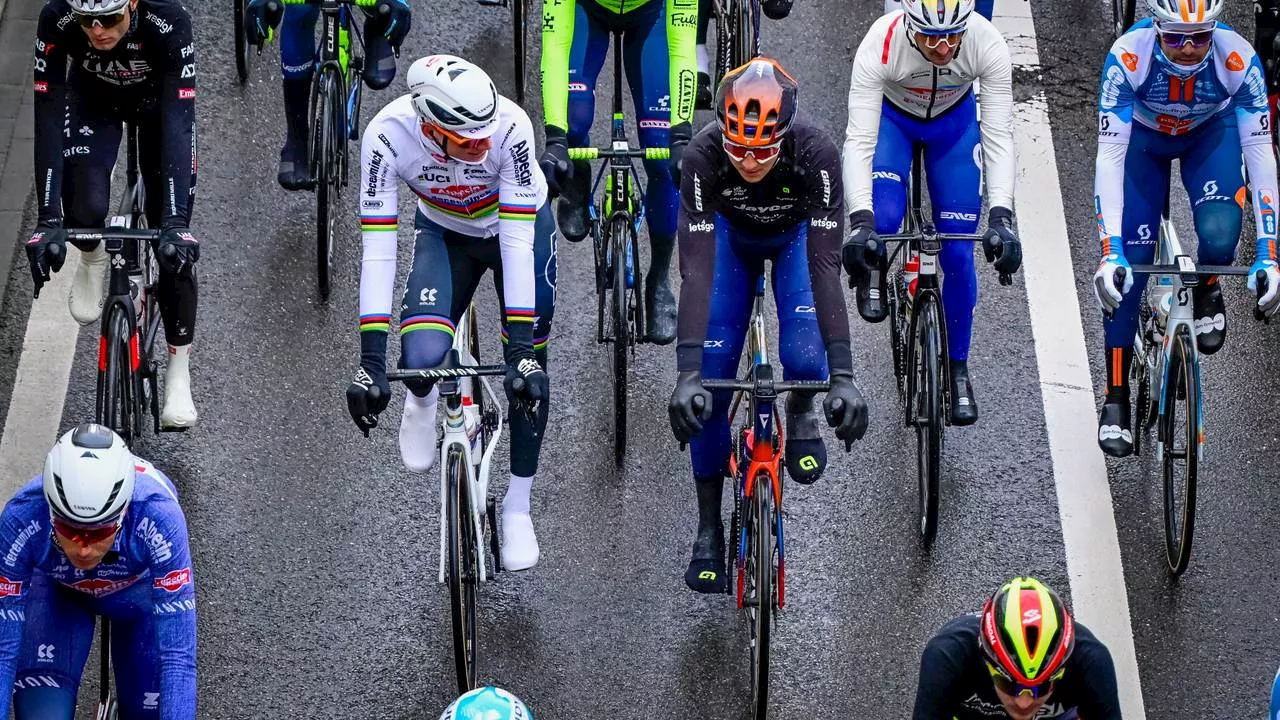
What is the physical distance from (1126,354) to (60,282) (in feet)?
19.1

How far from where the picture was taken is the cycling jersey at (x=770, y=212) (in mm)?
8625

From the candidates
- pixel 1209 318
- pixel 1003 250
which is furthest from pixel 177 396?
pixel 1209 318

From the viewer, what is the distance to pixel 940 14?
9.65 meters

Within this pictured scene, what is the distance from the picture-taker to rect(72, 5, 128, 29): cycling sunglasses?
9.37 m

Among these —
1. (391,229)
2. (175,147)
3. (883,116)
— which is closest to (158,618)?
(391,229)

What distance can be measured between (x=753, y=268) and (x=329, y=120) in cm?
310

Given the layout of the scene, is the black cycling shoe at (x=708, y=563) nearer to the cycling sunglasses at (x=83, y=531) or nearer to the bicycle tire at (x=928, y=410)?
the bicycle tire at (x=928, y=410)

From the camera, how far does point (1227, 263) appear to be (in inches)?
382

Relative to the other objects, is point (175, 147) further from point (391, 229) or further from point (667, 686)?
point (667, 686)

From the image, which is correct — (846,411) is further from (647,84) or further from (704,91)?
(704,91)

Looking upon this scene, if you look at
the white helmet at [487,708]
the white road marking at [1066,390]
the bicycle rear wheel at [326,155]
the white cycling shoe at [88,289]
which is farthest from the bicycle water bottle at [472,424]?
the white road marking at [1066,390]

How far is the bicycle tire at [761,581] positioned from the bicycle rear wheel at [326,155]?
3447 mm

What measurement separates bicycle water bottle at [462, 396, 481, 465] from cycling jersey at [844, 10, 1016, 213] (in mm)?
2161

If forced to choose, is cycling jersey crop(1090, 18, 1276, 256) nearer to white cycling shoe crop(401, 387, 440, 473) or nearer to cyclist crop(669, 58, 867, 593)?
cyclist crop(669, 58, 867, 593)
